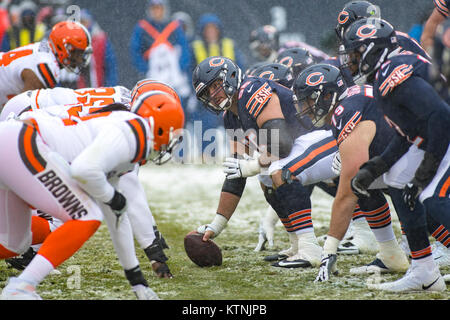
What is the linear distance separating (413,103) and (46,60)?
11.0ft

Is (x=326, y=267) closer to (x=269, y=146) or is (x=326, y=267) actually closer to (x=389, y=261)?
(x=389, y=261)

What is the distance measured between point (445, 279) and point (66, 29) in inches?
144

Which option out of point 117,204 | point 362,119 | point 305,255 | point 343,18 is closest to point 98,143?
point 117,204

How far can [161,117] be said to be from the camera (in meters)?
3.97

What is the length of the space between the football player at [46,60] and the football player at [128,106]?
629 millimetres

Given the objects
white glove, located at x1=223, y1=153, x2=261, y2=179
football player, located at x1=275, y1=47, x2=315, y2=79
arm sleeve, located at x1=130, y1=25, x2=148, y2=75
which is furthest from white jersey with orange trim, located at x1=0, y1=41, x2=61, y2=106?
arm sleeve, located at x1=130, y1=25, x2=148, y2=75

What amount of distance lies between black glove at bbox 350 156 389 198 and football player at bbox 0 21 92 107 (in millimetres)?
2865

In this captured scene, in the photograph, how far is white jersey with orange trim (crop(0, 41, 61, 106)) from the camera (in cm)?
607

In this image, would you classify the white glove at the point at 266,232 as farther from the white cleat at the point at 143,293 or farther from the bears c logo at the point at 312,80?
the white cleat at the point at 143,293

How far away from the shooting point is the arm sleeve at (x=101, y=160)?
360 cm

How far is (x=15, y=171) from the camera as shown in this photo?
12.6 ft

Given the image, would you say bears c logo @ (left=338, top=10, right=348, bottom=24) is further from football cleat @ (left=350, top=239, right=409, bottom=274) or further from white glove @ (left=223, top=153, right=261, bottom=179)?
football cleat @ (left=350, top=239, right=409, bottom=274)
